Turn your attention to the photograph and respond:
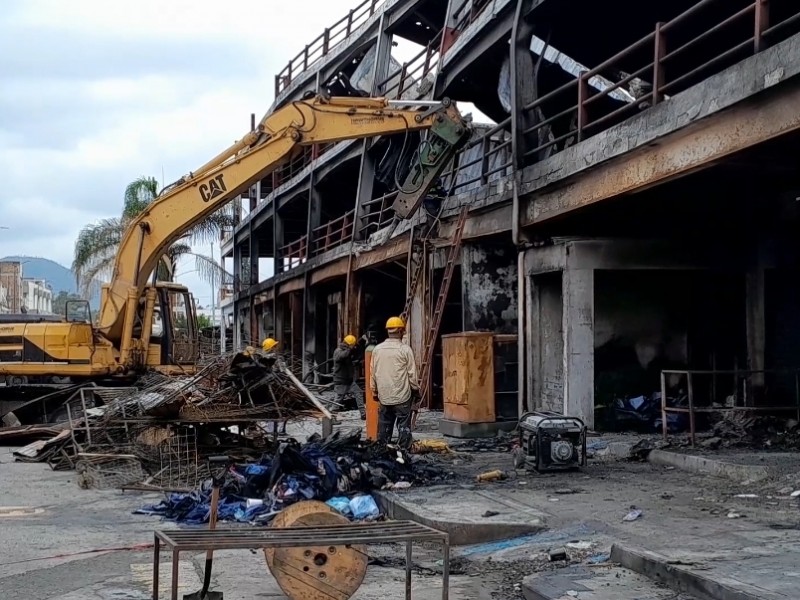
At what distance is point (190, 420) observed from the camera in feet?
39.4

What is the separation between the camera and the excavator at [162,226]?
16.6 meters

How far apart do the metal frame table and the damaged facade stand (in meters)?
5.85

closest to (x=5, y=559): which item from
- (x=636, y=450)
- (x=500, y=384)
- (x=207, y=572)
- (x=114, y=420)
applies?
(x=207, y=572)

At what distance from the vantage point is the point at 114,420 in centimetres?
1269

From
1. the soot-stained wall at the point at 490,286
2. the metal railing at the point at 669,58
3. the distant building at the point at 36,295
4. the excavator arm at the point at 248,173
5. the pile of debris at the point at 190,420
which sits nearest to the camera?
the metal railing at the point at 669,58

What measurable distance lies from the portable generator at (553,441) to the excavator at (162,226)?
6452mm

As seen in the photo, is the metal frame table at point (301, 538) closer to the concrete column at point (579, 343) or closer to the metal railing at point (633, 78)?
the metal railing at point (633, 78)

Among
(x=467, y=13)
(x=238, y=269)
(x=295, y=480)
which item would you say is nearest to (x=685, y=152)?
(x=295, y=480)

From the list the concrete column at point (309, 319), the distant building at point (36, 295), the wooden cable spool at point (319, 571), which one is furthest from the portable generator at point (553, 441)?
the distant building at point (36, 295)

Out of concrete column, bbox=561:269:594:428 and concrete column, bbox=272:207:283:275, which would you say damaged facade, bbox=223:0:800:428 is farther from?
concrete column, bbox=272:207:283:275

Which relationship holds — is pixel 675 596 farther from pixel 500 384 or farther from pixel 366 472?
pixel 500 384

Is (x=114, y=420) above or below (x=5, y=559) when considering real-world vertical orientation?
above

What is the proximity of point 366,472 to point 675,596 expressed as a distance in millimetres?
4867

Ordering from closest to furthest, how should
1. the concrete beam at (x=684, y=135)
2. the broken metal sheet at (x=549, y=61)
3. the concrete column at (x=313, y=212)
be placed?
the concrete beam at (x=684, y=135), the broken metal sheet at (x=549, y=61), the concrete column at (x=313, y=212)
